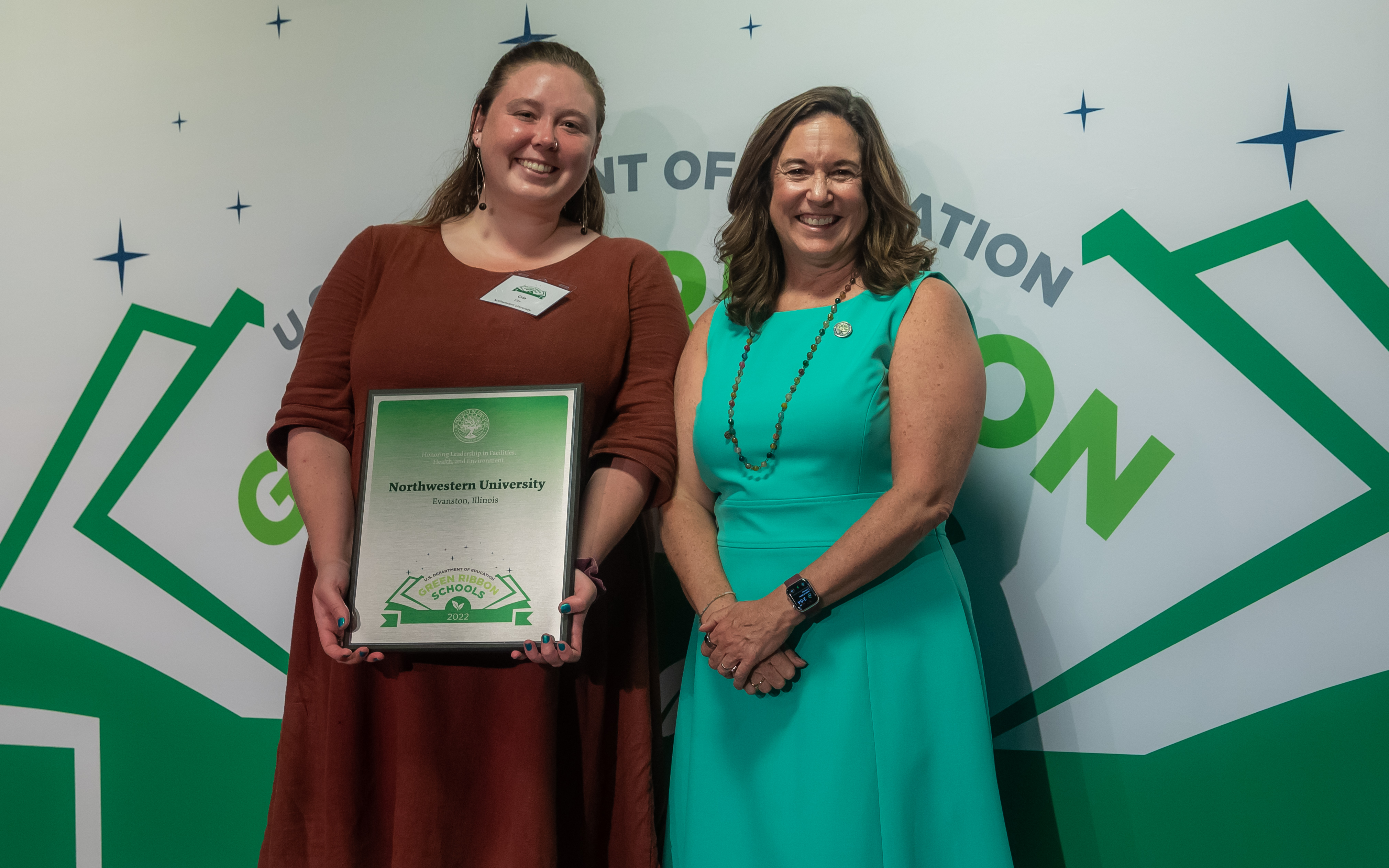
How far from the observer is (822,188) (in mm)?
1610

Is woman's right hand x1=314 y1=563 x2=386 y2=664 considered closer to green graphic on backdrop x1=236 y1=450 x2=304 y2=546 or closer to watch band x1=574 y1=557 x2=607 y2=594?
watch band x1=574 y1=557 x2=607 y2=594

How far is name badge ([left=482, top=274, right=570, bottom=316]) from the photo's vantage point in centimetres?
166

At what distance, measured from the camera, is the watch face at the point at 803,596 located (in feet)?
4.71

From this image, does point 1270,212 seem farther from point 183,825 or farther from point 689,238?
point 183,825

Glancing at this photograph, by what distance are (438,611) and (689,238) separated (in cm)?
104

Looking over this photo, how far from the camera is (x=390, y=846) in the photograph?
1.63 m

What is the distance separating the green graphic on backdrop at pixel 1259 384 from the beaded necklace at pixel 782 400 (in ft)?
2.01

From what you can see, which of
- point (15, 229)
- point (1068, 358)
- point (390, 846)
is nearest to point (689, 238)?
point (1068, 358)

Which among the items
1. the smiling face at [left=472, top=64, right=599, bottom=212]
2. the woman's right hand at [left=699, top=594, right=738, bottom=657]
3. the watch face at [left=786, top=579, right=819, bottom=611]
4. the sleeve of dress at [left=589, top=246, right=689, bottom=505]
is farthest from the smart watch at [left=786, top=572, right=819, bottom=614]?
the smiling face at [left=472, top=64, right=599, bottom=212]

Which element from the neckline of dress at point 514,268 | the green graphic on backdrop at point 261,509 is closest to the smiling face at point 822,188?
the neckline of dress at point 514,268

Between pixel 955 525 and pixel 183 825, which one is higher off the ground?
pixel 955 525

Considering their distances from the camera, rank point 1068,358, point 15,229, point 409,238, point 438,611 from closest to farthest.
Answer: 1. point 438,611
2. point 409,238
3. point 1068,358
4. point 15,229

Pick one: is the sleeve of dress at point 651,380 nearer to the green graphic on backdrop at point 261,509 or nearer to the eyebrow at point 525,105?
the eyebrow at point 525,105

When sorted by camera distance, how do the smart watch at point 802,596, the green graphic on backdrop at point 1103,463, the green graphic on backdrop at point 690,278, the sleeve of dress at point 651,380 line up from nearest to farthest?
the smart watch at point 802,596, the sleeve of dress at point 651,380, the green graphic on backdrop at point 1103,463, the green graphic on backdrop at point 690,278
